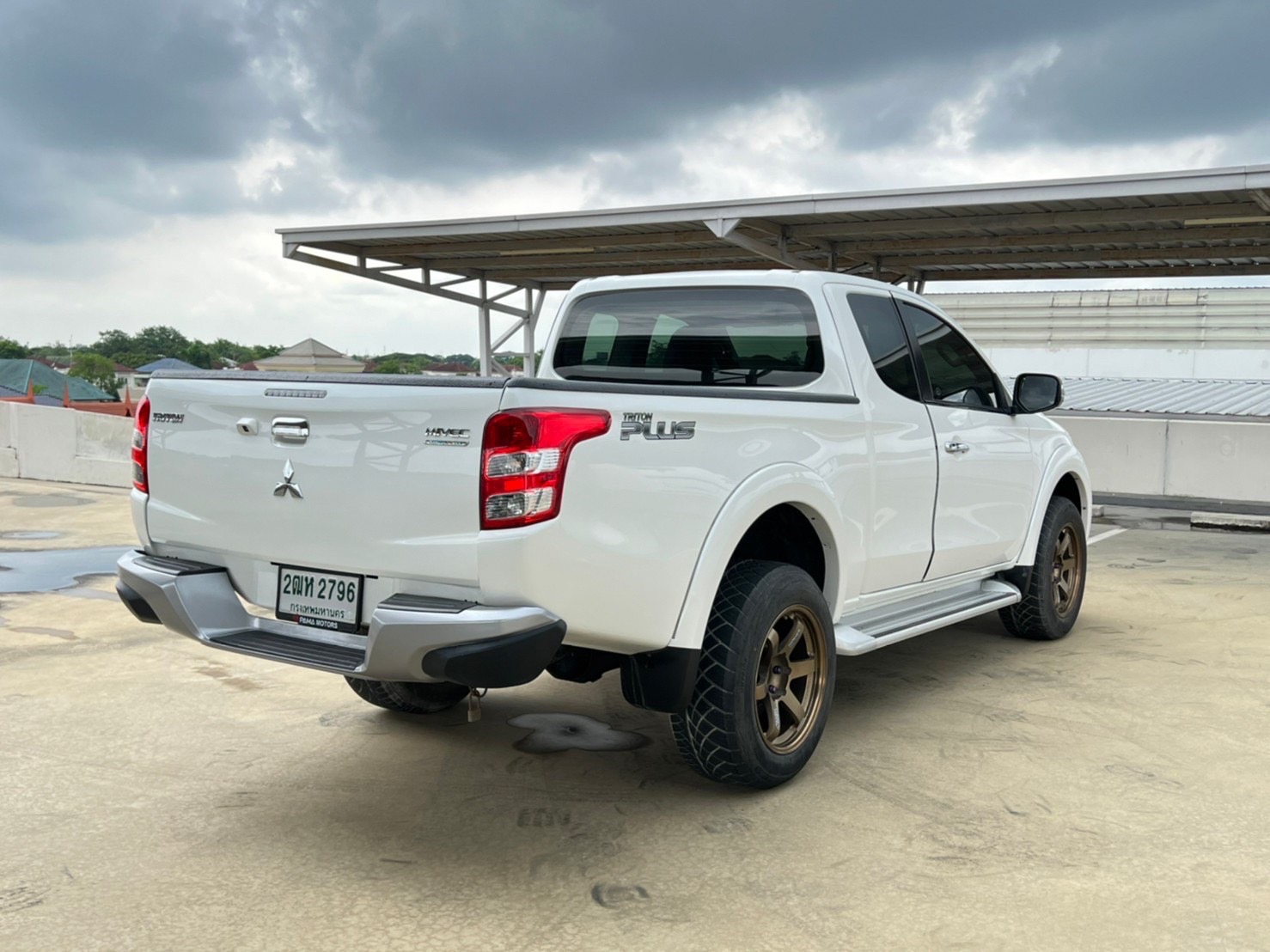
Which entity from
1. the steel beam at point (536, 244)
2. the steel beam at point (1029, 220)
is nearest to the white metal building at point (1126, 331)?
the steel beam at point (536, 244)

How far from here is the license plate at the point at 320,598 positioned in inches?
146

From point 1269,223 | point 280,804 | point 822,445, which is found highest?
point 1269,223

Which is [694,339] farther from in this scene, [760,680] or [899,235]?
[899,235]

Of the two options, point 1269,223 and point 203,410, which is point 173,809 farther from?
point 1269,223

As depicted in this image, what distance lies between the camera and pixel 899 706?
545 cm

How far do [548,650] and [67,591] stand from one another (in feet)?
19.4

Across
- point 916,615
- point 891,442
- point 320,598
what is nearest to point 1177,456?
point 916,615

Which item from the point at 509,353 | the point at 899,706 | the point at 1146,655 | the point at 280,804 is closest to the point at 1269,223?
the point at 1146,655

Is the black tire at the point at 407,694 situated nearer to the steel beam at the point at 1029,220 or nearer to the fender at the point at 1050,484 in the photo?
the fender at the point at 1050,484

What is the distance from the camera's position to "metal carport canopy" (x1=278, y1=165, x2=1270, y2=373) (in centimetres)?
1284

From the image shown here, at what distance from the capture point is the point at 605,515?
3562 millimetres

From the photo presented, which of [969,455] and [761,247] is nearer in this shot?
[969,455]

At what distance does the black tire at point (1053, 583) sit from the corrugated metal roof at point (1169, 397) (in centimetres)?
1250

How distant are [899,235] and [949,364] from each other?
10730 millimetres
